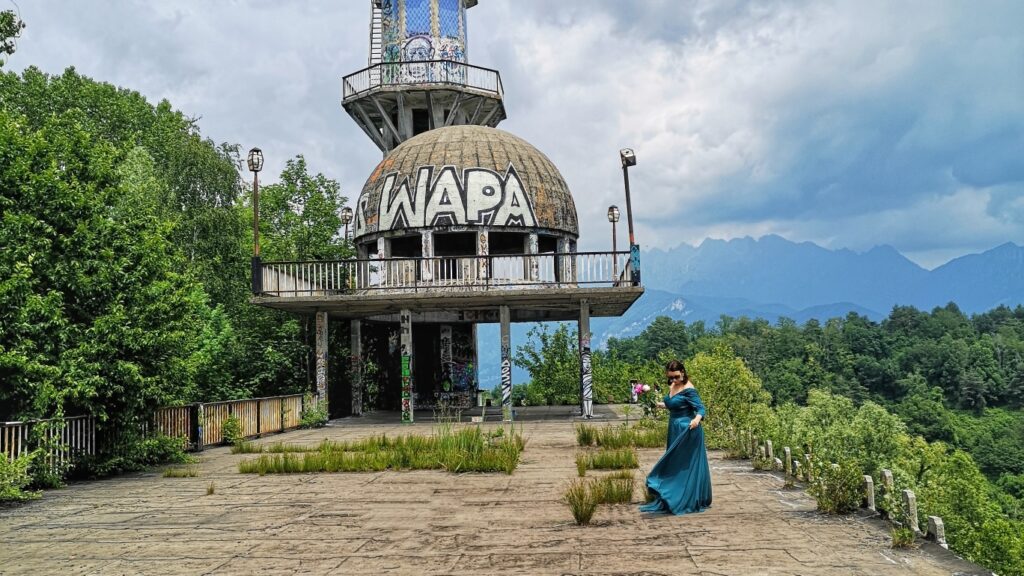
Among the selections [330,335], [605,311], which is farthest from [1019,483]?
[330,335]

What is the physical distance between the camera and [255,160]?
25453mm

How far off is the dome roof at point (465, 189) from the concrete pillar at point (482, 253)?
1.23 feet

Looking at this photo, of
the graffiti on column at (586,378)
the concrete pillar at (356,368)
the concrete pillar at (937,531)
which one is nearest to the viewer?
the concrete pillar at (937,531)

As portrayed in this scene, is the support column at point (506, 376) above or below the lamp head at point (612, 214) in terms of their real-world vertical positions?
below

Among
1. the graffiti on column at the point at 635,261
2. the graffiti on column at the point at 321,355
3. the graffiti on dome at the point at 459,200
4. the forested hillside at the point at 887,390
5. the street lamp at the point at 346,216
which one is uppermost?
the street lamp at the point at 346,216

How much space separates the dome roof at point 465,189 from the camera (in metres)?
29.0

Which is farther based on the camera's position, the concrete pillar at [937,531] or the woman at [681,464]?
the woman at [681,464]

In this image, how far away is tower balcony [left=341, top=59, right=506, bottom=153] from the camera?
3672 centimetres

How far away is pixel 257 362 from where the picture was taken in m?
30.7

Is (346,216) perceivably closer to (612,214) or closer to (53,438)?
(612,214)

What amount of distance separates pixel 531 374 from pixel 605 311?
441 inches

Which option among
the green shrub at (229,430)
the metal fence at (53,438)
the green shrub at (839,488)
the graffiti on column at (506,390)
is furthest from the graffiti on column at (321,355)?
the green shrub at (839,488)

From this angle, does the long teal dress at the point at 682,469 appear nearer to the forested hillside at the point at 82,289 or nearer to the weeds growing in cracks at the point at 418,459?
A: the weeds growing in cracks at the point at 418,459

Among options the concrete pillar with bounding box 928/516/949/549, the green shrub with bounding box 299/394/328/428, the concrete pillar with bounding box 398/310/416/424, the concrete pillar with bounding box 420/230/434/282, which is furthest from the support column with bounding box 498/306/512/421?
the concrete pillar with bounding box 928/516/949/549
